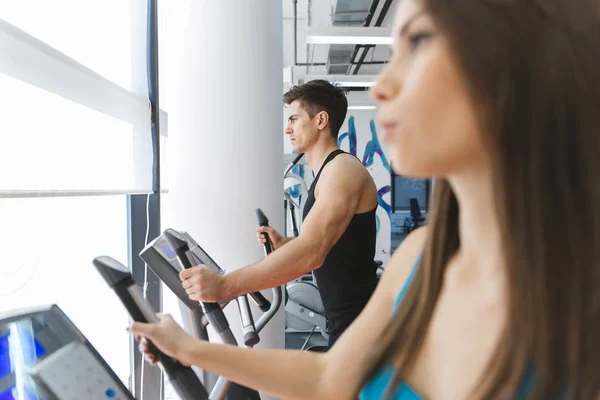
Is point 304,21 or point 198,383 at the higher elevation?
point 304,21

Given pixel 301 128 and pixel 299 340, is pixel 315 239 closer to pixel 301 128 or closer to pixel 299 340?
pixel 301 128

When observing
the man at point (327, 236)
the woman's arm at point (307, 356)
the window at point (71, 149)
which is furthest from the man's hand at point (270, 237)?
the woman's arm at point (307, 356)

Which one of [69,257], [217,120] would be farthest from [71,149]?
[217,120]

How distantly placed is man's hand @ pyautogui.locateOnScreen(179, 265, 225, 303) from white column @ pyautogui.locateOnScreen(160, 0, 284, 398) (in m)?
1.00

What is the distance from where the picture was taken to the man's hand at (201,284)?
1404 mm

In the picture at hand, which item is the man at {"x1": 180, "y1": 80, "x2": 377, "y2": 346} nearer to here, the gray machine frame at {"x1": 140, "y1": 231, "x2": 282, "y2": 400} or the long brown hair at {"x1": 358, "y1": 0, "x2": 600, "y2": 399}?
the gray machine frame at {"x1": 140, "y1": 231, "x2": 282, "y2": 400}

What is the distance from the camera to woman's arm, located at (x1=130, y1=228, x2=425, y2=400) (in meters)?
0.82

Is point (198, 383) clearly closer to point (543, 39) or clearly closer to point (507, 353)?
point (507, 353)

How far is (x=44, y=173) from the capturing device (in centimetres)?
152

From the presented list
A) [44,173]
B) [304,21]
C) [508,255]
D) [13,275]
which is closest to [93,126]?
[44,173]

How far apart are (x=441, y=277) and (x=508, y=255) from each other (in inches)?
6.8

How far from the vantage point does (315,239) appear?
1794 mm

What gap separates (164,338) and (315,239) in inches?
38.7

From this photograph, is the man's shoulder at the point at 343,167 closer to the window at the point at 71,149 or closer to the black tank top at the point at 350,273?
the black tank top at the point at 350,273
